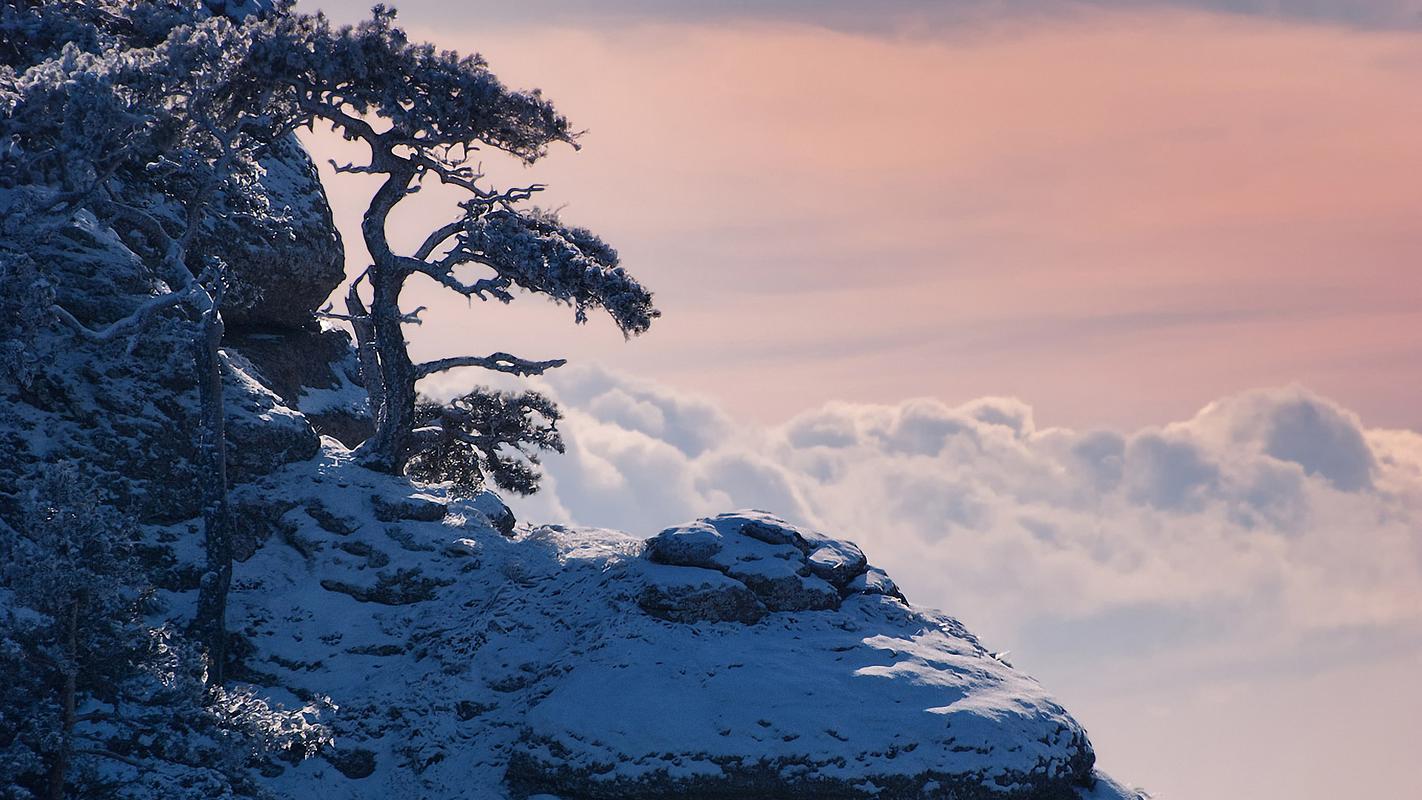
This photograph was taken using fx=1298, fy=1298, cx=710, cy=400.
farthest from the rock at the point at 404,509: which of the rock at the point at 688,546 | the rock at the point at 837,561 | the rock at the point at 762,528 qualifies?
the rock at the point at 837,561

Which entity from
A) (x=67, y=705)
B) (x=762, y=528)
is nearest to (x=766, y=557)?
(x=762, y=528)

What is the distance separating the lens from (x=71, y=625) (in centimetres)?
2116

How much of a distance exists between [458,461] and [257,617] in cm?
968

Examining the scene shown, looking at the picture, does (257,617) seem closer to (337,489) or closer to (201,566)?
(201,566)

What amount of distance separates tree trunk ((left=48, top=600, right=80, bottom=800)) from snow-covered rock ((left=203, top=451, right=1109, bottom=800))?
14.2 feet

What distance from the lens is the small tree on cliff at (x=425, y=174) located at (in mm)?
30516

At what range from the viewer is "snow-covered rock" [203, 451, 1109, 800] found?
23.9 metres

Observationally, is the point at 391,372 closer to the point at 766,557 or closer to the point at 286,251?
the point at 286,251

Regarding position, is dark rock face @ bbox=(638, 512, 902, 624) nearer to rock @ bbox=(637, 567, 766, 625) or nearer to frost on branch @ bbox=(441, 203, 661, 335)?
rock @ bbox=(637, 567, 766, 625)

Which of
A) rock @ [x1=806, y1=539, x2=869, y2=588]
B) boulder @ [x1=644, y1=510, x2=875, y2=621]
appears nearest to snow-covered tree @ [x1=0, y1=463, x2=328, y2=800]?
boulder @ [x1=644, y1=510, x2=875, y2=621]

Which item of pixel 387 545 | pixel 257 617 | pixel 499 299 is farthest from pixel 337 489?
pixel 499 299

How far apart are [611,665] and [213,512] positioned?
8922 millimetres

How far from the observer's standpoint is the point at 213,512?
2700cm

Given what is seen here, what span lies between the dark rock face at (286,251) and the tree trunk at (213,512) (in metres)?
10.2
